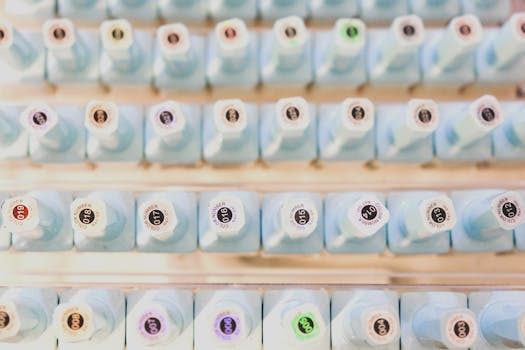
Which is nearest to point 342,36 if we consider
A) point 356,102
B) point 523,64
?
point 356,102

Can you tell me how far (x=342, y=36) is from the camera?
0.62m

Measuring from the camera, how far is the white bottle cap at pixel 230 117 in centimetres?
59

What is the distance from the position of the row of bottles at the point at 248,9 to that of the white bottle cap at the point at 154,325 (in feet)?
1.01

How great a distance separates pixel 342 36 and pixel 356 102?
2.9 inches

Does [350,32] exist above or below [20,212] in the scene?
above

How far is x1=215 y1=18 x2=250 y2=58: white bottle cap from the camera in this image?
609 mm

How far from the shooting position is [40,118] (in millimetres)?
582

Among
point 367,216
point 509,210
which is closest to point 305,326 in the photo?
point 367,216

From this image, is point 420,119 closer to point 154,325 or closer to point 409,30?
point 409,30

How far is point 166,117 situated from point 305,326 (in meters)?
0.23

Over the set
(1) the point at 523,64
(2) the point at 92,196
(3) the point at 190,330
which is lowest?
(3) the point at 190,330

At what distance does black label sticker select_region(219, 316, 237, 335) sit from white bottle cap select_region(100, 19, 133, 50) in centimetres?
27

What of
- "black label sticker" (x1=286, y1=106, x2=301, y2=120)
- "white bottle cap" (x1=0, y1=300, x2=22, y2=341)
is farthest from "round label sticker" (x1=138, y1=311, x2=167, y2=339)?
"black label sticker" (x1=286, y1=106, x2=301, y2=120)

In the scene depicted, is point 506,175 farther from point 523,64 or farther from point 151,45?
point 151,45
